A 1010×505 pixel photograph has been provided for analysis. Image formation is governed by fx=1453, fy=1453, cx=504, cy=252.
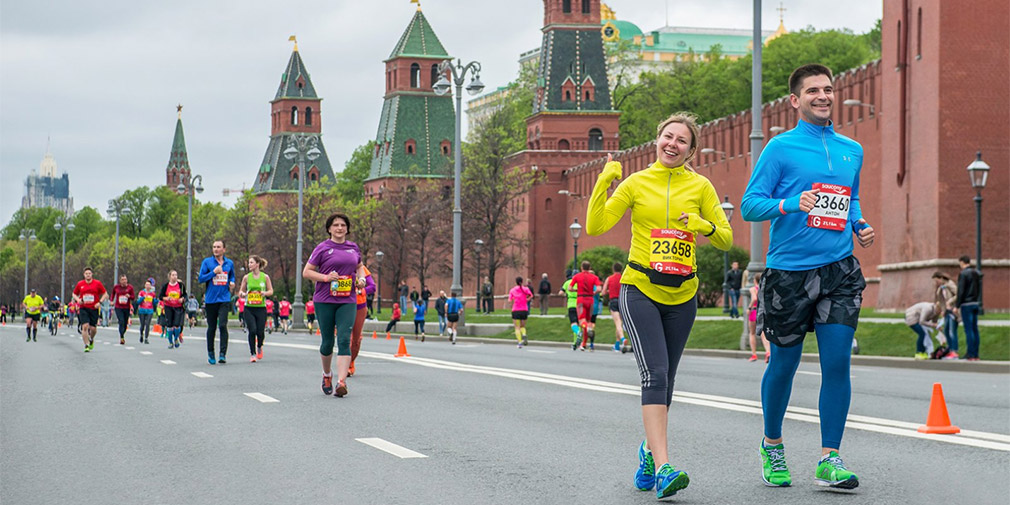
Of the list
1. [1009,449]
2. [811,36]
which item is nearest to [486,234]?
[811,36]

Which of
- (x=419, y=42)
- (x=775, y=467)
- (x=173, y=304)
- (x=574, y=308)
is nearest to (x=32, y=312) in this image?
(x=173, y=304)

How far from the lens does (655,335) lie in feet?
24.5

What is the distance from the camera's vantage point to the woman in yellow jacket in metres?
7.45

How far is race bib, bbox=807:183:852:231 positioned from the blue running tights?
518 millimetres

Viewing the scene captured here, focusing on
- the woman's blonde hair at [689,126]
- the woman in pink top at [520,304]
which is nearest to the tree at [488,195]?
the woman in pink top at [520,304]

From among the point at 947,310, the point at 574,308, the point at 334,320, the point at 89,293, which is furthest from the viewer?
the point at 574,308

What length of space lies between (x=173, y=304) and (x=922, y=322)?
15833mm

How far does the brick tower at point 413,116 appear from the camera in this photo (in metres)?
136

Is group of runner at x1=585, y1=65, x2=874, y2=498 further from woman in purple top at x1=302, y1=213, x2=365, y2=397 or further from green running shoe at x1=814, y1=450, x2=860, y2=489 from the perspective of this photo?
woman in purple top at x1=302, y1=213, x2=365, y2=397

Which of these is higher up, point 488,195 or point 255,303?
Answer: point 488,195

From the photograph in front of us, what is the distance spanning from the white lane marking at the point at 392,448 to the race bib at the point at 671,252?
8.28 feet

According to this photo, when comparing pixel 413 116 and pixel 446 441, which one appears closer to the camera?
pixel 446 441

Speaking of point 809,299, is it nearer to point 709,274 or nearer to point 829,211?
point 829,211

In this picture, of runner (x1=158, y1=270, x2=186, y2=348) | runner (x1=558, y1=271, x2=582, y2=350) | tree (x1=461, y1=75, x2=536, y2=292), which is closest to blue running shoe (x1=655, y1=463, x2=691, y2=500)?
runner (x1=558, y1=271, x2=582, y2=350)
